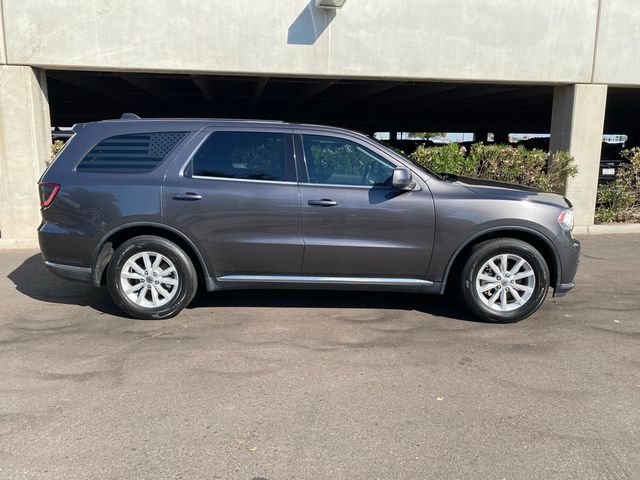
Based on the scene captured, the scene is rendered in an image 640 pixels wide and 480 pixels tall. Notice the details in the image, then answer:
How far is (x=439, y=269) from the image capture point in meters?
4.91

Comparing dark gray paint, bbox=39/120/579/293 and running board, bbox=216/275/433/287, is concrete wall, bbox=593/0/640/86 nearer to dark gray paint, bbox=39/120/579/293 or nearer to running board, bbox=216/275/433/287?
dark gray paint, bbox=39/120/579/293

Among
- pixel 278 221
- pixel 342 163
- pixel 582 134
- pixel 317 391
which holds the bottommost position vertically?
pixel 317 391

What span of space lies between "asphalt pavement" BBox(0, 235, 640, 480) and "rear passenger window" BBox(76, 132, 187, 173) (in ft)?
4.85

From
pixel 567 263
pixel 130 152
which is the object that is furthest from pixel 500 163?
pixel 130 152

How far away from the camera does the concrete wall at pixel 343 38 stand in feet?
25.7

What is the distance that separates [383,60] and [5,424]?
7.34 metres

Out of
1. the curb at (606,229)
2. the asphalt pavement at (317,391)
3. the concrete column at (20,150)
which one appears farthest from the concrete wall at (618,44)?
the concrete column at (20,150)

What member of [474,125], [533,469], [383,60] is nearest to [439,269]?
[533,469]

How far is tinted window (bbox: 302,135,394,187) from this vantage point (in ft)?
16.1

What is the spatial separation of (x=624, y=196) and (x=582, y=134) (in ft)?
5.70

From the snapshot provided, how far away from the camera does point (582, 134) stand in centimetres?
915

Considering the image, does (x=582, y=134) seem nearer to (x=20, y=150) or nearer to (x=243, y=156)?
(x=243, y=156)

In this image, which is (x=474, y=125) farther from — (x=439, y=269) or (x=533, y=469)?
(x=533, y=469)

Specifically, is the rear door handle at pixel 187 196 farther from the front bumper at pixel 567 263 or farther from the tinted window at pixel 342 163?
the front bumper at pixel 567 263
